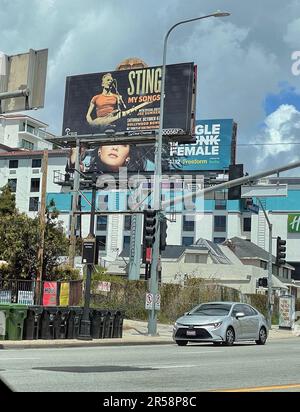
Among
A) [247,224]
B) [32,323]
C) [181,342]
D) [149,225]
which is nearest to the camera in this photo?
[32,323]

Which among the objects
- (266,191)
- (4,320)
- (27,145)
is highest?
(27,145)

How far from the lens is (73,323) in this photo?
76.5 ft

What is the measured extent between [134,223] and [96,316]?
32.6m

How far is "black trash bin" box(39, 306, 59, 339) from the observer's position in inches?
872

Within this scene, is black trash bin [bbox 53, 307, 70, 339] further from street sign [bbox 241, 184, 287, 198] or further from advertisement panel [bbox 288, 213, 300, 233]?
advertisement panel [bbox 288, 213, 300, 233]

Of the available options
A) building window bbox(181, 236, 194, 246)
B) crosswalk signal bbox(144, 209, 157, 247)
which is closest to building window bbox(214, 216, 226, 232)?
Result: building window bbox(181, 236, 194, 246)

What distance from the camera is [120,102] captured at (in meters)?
61.2

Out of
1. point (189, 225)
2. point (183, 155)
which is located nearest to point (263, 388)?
point (183, 155)

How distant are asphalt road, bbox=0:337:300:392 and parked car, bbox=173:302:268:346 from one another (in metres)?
4.39

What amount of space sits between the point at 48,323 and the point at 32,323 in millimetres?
629

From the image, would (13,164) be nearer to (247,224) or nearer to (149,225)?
(247,224)

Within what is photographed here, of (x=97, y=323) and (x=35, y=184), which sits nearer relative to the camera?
(x=97, y=323)

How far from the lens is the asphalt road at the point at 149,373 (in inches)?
393
